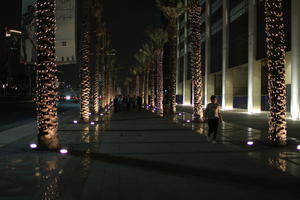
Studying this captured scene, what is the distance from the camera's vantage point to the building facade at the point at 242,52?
29.0 metres

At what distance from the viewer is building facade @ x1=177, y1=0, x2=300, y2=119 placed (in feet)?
95.0

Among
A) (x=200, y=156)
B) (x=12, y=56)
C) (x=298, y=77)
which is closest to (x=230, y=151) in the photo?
(x=200, y=156)

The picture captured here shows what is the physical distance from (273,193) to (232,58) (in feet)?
129

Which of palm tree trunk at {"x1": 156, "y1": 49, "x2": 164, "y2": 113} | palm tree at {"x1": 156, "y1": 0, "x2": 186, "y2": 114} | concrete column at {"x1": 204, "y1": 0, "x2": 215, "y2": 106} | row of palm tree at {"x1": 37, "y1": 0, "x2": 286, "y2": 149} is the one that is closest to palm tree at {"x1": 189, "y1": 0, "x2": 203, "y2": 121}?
palm tree at {"x1": 156, "y1": 0, "x2": 186, "y2": 114}

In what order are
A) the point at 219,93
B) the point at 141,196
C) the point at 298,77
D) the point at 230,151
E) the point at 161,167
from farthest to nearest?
the point at 219,93
the point at 298,77
the point at 230,151
the point at 161,167
the point at 141,196

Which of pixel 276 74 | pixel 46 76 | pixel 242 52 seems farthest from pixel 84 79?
pixel 242 52

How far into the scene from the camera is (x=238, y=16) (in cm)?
4275

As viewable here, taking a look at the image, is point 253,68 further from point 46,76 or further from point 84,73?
point 46,76

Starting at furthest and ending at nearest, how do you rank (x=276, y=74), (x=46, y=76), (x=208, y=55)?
1. (x=208, y=55)
2. (x=276, y=74)
3. (x=46, y=76)

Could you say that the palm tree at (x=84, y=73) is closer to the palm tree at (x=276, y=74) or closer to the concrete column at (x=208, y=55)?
the palm tree at (x=276, y=74)

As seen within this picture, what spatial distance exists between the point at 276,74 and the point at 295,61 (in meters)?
16.5

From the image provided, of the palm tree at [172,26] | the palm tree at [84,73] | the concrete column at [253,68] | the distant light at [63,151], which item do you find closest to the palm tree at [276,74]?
the distant light at [63,151]

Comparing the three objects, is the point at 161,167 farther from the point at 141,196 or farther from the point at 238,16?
the point at 238,16

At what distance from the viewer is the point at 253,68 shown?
37.8m
